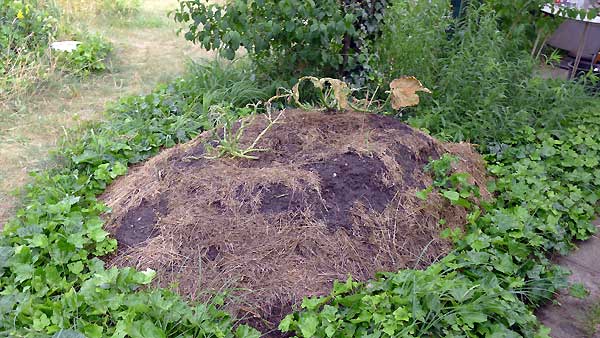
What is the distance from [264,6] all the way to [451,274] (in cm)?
272

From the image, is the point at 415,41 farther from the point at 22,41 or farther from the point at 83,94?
the point at 22,41

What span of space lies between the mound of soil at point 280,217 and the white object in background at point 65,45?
2.81 m

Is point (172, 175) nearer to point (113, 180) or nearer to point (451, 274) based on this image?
point (113, 180)

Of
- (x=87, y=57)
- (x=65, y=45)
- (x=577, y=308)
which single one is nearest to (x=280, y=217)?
(x=577, y=308)

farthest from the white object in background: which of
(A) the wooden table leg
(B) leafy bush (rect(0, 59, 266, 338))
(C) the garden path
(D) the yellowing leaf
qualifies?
(C) the garden path

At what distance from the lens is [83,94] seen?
543cm

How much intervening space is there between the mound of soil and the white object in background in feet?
9.20

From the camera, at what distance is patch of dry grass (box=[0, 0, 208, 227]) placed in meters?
4.20

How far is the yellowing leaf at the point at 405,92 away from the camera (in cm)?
387

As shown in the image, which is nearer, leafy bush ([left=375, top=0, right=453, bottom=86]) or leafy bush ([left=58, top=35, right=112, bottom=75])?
leafy bush ([left=375, top=0, right=453, bottom=86])

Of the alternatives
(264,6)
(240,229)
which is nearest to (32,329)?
(240,229)

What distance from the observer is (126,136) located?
4168mm

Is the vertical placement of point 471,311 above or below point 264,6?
below

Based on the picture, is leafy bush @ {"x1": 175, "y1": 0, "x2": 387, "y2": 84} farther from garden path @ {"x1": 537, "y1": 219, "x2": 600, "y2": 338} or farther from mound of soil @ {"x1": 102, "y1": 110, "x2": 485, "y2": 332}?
garden path @ {"x1": 537, "y1": 219, "x2": 600, "y2": 338}
